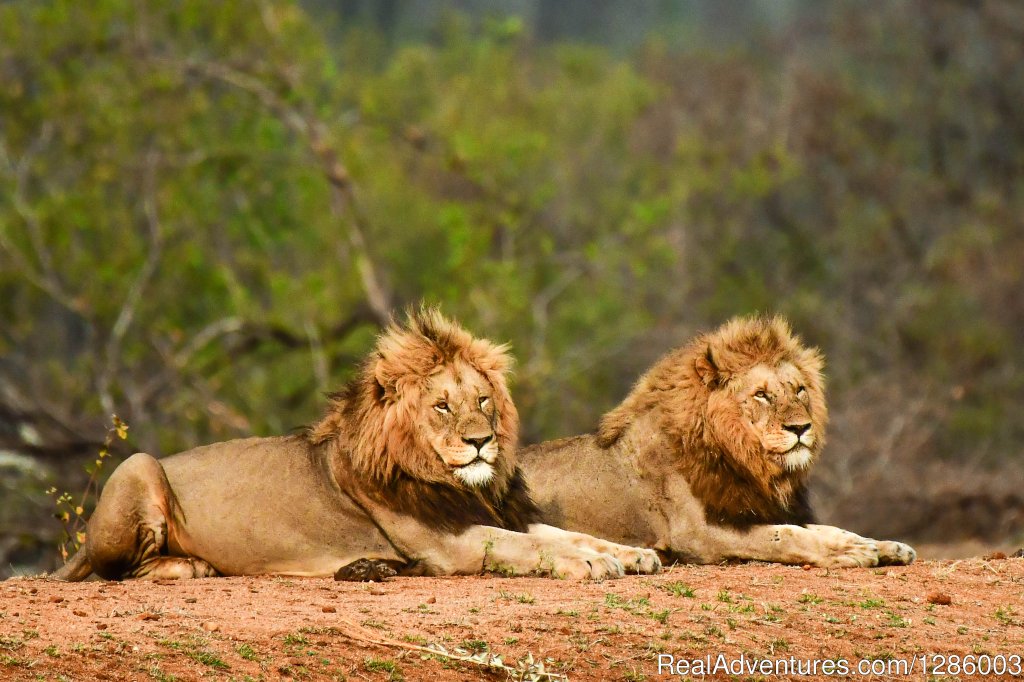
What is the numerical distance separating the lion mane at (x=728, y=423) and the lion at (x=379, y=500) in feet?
2.22

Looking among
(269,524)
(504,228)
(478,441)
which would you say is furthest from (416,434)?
(504,228)

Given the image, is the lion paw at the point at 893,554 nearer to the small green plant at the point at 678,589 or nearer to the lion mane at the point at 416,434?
the small green plant at the point at 678,589

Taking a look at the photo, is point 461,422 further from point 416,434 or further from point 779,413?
point 779,413

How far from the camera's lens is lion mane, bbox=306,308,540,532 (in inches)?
284

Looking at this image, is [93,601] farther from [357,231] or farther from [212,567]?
[357,231]

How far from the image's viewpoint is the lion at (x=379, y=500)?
715cm

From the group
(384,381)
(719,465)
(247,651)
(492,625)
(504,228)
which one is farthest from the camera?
(504,228)

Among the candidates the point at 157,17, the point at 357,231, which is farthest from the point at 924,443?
the point at 157,17

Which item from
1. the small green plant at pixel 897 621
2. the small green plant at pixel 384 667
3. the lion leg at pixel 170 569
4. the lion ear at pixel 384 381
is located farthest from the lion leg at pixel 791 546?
the small green plant at pixel 384 667

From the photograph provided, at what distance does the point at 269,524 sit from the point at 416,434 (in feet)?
2.39

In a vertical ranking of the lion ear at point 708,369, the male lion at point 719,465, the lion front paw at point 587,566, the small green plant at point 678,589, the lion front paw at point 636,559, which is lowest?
the small green plant at point 678,589

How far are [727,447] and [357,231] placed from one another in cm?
1252

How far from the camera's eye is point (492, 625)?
19.5 feet

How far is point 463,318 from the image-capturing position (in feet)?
65.5
